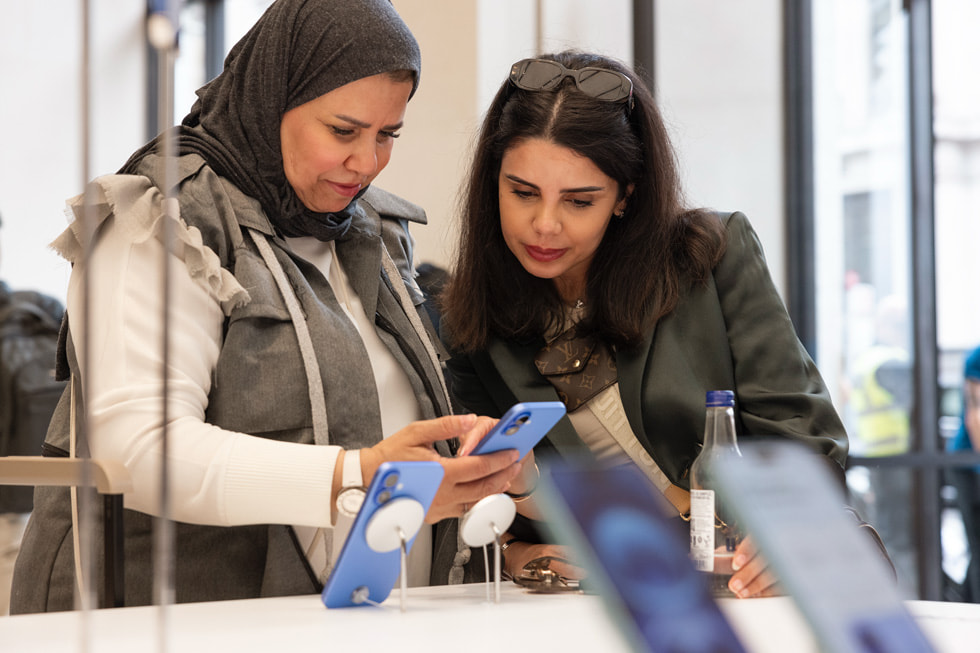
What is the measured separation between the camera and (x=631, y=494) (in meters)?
0.48

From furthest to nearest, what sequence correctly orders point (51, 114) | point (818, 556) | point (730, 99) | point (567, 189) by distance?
point (730, 99), point (567, 189), point (51, 114), point (818, 556)

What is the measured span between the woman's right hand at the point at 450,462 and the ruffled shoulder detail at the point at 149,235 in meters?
0.31

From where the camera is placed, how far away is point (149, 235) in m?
1.15

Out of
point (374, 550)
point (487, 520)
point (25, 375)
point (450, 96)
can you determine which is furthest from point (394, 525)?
point (450, 96)

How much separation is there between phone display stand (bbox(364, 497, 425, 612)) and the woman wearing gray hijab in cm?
13

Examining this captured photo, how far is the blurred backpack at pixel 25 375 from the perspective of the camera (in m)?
1.16

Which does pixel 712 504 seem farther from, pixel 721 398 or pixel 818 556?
pixel 818 556

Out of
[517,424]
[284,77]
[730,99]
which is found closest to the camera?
[517,424]

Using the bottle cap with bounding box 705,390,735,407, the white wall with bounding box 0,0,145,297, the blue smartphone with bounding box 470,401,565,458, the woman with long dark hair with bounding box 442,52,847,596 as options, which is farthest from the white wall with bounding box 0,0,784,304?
the bottle cap with bounding box 705,390,735,407

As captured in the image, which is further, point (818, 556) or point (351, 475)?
point (351, 475)

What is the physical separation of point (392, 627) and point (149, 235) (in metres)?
0.52

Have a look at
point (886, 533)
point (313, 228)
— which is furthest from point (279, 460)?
point (886, 533)

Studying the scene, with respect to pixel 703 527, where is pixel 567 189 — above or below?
above

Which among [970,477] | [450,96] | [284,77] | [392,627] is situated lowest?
[970,477]
